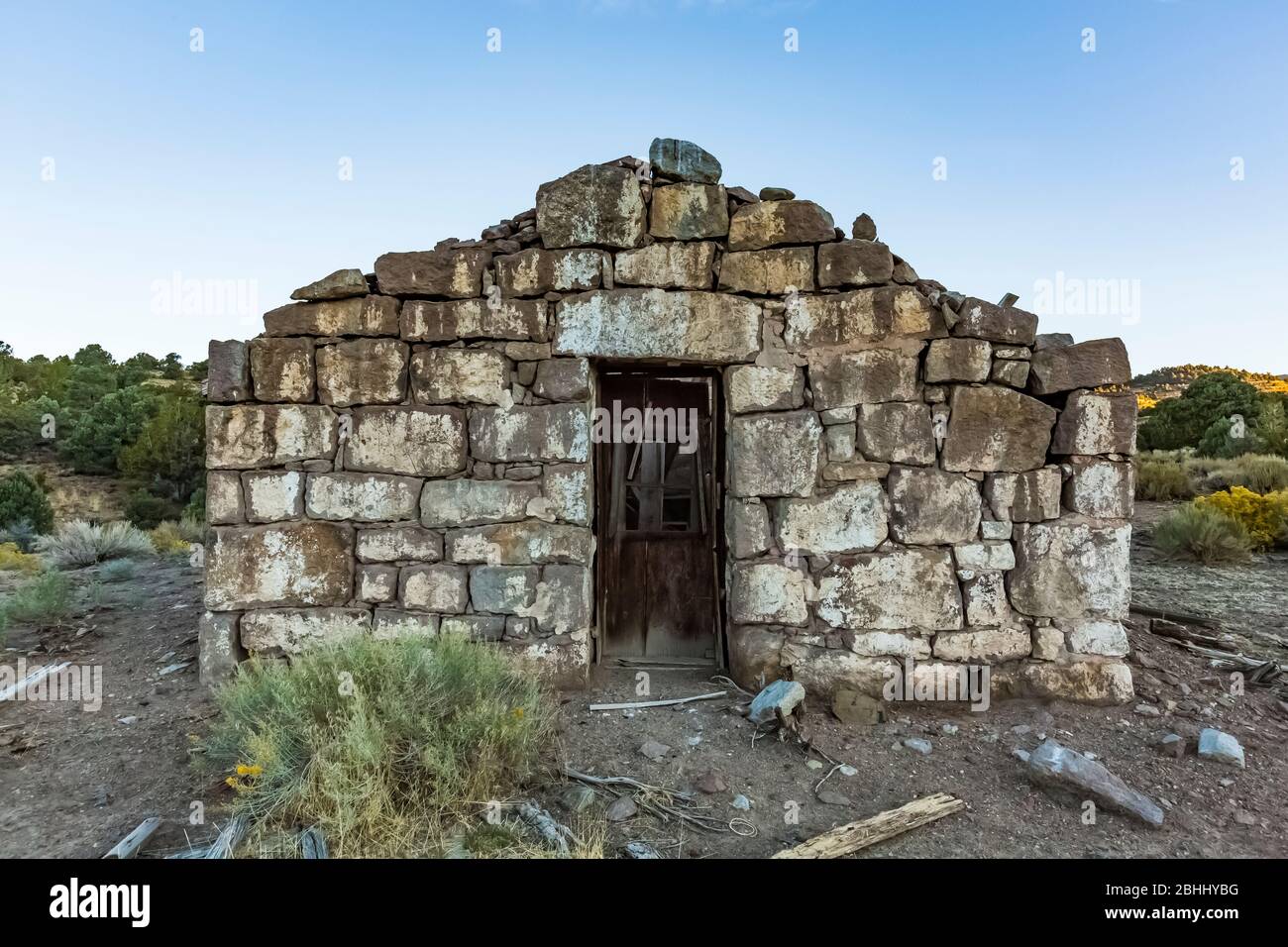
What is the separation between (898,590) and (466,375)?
274 centimetres

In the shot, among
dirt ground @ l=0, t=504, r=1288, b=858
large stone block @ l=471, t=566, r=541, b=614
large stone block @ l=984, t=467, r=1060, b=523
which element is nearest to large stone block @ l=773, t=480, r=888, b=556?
large stone block @ l=984, t=467, r=1060, b=523

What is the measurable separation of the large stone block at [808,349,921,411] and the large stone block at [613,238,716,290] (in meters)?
0.88

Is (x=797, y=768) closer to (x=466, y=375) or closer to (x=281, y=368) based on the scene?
(x=466, y=375)

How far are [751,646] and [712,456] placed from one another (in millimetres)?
1293

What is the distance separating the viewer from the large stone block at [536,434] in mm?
3992

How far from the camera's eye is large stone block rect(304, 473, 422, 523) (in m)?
4.00

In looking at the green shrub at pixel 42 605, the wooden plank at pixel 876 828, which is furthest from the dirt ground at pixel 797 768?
the green shrub at pixel 42 605

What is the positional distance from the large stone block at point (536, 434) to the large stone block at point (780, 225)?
1.35m

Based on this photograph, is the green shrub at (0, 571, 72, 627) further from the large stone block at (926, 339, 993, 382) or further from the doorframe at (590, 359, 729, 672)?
the large stone block at (926, 339, 993, 382)

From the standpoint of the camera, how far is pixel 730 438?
4.07 meters

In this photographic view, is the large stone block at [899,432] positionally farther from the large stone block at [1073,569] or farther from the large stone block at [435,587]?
the large stone block at [435,587]

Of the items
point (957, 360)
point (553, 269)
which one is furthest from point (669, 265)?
point (957, 360)
